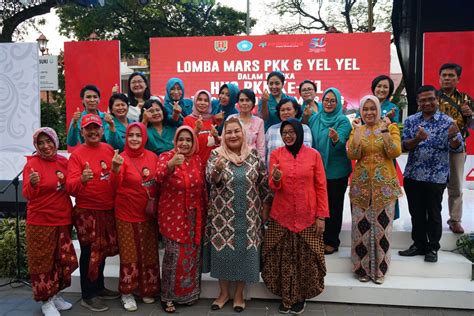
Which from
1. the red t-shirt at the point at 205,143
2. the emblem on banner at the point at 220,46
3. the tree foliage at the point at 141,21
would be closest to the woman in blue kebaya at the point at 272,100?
the red t-shirt at the point at 205,143

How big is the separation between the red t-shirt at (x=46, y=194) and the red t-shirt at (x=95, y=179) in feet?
0.36

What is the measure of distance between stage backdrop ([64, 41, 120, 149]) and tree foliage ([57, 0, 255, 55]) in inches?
416

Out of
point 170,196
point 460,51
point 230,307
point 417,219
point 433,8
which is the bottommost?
point 230,307

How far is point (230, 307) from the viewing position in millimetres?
3766

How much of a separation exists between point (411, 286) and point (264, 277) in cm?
125

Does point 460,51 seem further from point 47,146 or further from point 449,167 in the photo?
point 47,146

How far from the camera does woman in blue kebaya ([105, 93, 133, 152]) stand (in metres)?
3.91

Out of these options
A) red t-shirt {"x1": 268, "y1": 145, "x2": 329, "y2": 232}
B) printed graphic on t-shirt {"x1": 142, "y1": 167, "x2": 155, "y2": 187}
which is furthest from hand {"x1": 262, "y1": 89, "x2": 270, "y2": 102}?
printed graphic on t-shirt {"x1": 142, "y1": 167, "x2": 155, "y2": 187}

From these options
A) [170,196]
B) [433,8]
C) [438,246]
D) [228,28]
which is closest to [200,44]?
[433,8]

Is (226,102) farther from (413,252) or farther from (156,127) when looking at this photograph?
(413,252)

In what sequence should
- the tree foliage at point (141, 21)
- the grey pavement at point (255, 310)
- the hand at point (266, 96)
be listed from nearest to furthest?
the grey pavement at point (255, 310) < the hand at point (266, 96) < the tree foliage at point (141, 21)

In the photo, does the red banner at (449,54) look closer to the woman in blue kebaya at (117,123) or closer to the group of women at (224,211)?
the group of women at (224,211)

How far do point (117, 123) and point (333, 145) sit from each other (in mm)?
1928

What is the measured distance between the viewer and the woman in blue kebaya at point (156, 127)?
3922 millimetres
